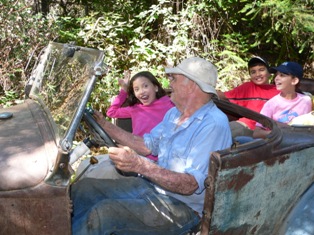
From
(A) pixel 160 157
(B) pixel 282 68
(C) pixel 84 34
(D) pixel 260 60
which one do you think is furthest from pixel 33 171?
(C) pixel 84 34

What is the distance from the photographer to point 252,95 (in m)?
4.63

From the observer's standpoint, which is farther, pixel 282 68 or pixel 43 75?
pixel 282 68

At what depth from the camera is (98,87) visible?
684cm

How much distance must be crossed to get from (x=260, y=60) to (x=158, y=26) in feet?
14.8

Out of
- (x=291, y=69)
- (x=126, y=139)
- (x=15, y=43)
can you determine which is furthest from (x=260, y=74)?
(x=15, y=43)

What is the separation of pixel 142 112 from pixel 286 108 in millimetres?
1194

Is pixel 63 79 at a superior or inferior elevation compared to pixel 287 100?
superior

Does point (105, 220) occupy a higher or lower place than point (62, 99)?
lower

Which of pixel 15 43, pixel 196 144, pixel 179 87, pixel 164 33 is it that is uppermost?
pixel 179 87

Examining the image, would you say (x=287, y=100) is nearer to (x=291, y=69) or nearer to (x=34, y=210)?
(x=291, y=69)

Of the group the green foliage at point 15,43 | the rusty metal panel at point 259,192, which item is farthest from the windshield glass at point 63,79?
the green foliage at point 15,43

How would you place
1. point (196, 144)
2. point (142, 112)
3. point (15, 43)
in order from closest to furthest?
point (196, 144)
point (142, 112)
point (15, 43)

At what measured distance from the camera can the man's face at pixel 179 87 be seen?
283 centimetres

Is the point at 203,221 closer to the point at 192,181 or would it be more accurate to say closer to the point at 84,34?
the point at 192,181
